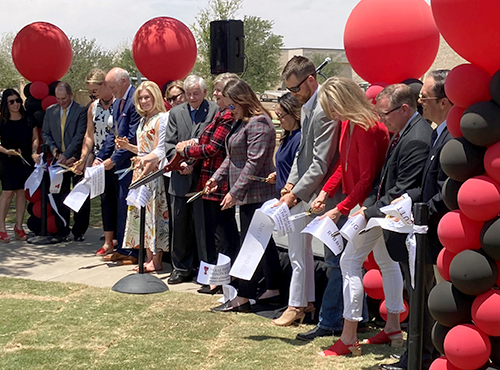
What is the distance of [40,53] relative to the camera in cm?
964

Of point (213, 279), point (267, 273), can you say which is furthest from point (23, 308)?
point (267, 273)

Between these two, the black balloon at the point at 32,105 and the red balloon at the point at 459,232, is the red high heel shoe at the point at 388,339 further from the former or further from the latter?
the black balloon at the point at 32,105

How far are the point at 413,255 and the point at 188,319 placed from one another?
2.61 m

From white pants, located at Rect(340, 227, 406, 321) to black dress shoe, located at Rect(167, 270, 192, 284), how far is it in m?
2.76

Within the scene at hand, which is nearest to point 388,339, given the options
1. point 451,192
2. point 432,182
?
point 432,182

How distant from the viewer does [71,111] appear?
898 cm

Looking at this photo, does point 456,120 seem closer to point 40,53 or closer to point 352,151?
point 352,151

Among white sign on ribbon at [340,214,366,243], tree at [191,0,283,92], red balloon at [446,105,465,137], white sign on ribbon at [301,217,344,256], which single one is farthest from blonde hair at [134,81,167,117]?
tree at [191,0,283,92]

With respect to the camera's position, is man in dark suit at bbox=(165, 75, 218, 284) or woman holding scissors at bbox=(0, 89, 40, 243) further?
woman holding scissors at bbox=(0, 89, 40, 243)

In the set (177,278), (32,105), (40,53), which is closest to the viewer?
(177,278)

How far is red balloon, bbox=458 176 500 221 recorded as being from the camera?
3303 mm

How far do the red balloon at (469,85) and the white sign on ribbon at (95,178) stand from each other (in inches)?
204

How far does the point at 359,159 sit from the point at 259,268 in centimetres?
191

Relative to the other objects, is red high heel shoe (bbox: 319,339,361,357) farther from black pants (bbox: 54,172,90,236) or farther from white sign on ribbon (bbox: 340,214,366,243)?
black pants (bbox: 54,172,90,236)
